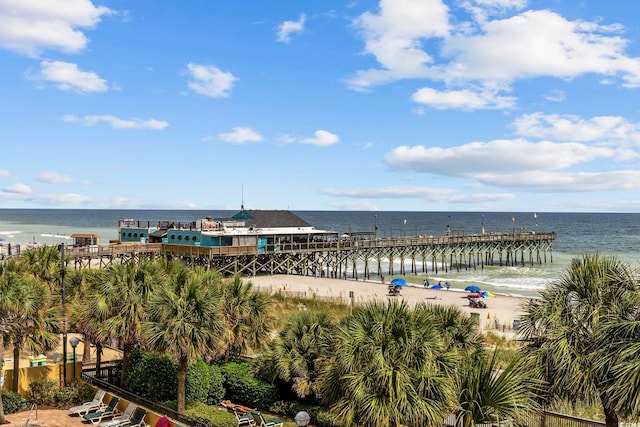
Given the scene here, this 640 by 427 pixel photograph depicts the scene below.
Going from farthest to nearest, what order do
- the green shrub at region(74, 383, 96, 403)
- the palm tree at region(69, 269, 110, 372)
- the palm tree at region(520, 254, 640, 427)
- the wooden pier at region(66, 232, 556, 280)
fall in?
the wooden pier at region(66, 232, 556, 280) → the green shrub at region(74, 383, 96, 403) → the palm tree at region(69, 269, 110, 372) → the palm tree at region(520, 254, 640, 427)

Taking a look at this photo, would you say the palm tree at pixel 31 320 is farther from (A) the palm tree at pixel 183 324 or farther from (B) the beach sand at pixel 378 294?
(B) the beach sand at pixel 378 294

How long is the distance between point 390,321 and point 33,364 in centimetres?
1490

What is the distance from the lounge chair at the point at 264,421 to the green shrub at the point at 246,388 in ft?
3.88

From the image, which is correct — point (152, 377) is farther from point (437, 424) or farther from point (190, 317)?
point (437, 424)

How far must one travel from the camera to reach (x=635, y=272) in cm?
1040

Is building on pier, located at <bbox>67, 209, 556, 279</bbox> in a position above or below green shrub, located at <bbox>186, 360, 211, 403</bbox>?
above

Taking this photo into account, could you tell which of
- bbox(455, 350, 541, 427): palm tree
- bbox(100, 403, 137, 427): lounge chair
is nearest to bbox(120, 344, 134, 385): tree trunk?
bbox(100, 403, 137, 427): lounge chair

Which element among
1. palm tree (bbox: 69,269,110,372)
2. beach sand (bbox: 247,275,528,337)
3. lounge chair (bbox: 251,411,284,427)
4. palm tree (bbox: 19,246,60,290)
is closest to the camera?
lounge chair (bbox: 251,411,284,427)

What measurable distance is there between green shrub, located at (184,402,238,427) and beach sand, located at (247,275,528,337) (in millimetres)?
18417

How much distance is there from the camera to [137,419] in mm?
15258

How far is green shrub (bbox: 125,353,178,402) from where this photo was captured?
1733 centimetres

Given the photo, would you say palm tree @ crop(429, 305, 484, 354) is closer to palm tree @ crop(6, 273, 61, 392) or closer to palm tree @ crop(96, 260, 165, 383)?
palm tree @ crop(96, 260, 165, 383)

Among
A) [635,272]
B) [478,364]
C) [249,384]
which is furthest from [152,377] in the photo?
[635,272]

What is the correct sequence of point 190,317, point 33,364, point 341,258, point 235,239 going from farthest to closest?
point 341,258, point 235,239, point 33,364, point 190,317
